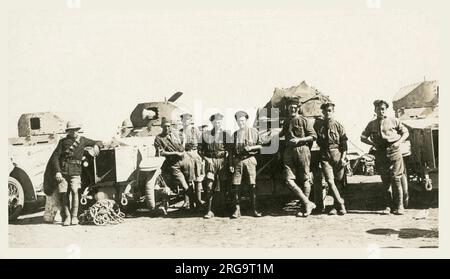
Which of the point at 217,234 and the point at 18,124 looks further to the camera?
the point at 18,124

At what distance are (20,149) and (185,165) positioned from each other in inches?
107

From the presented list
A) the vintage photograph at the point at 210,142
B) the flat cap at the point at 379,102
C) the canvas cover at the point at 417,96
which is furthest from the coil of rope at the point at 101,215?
the canvas cover at the point at 417,96

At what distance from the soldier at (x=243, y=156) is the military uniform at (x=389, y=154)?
180 cm

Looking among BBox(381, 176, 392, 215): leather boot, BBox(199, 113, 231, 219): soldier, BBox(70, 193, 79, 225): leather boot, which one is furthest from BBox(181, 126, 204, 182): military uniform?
BBox(381, 176, 392, 215): leather boot

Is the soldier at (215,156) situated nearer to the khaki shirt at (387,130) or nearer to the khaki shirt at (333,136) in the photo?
the khaki shirt at (333,136)

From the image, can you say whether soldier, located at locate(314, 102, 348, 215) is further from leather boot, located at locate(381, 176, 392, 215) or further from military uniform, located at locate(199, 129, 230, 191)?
military uniform, located at locate(199, 129, 230, 191)

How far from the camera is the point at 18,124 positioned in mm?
9750

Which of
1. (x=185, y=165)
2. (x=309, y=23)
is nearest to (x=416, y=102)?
(x=309, y=23)

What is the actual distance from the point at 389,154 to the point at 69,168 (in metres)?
4.90

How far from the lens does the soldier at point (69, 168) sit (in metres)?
9.43

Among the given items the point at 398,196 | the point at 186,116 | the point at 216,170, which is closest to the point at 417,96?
the point at 398,196

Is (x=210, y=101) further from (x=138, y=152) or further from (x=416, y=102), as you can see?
(x=416, y=102)

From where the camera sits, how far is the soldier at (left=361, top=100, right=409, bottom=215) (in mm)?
9078

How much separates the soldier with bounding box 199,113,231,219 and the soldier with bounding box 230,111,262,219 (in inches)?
7.3
